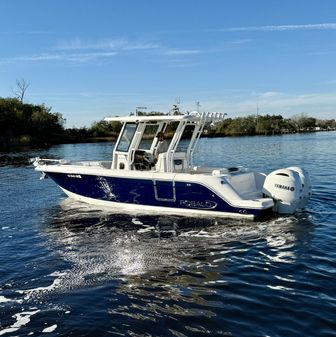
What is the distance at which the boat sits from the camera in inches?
516

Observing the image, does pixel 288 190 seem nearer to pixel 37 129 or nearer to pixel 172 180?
pixel 172 180

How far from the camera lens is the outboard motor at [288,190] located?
13.1 meters

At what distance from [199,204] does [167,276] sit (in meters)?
5.35

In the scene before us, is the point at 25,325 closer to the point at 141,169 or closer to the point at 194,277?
the point at 194,277

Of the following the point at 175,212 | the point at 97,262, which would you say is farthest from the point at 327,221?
the point at 97,262

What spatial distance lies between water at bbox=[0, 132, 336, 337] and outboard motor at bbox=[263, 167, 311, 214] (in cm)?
45

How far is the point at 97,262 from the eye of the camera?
9.36 m

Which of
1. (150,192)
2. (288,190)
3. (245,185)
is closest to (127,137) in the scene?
(150,192)

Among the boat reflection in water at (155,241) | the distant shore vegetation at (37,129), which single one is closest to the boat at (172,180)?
the boat reflection in water at (155,241)

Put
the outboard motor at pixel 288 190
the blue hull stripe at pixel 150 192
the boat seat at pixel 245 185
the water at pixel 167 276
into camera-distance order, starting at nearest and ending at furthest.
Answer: the water at pixel 167 276 < the outboard motor at pixel 288 190 < the blue hull stripe at pixel 150 192 < the boat seat at pixel 245 185

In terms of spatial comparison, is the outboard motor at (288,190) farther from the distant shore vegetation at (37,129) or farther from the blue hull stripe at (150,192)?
the distant shore vegetation at (37,129)

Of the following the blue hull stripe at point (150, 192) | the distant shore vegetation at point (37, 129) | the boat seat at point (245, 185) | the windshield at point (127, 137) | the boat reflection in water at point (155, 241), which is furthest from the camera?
the distant shore vegetation at point (37, 129)

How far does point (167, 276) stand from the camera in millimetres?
8383

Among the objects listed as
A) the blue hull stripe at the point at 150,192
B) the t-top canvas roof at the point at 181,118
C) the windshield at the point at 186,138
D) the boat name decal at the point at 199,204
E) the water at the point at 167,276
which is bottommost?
the water at the point at 167,276
